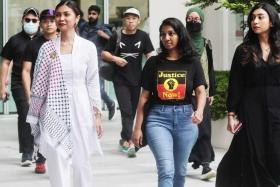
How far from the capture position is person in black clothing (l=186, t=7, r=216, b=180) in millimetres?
8633

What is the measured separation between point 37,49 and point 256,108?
3394mm

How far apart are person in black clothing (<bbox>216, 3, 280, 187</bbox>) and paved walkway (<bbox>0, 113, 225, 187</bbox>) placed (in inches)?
84.1

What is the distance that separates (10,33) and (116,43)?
19.8ft

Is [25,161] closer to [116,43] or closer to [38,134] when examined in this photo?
[116,43]

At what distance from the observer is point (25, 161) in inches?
378

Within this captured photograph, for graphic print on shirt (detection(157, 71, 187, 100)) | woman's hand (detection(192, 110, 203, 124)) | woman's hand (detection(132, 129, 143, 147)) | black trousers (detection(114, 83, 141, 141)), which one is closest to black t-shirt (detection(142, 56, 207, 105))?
graphic print on shirt (detection(157, 71, 187, 100))

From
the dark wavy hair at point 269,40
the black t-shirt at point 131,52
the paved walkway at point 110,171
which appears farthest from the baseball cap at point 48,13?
the dark wavy hair at point 269,40

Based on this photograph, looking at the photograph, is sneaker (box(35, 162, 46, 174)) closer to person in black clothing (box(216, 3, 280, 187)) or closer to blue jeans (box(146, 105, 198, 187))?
blue jeans (box(146, 105, 198, 187))

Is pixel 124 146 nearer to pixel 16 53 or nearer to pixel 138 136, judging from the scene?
pixel 16 53

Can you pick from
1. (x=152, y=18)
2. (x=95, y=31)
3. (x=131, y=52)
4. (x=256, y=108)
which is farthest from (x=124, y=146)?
(x=152, y=18)

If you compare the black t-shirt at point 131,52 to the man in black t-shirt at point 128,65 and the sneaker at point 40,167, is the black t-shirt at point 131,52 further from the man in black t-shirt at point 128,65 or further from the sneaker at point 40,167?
the sneaker at point 40,167

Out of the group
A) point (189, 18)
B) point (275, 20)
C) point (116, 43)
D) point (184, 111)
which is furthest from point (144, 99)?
point (116, 43)

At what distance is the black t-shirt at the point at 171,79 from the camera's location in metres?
6.42

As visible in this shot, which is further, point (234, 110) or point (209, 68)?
point (209, 68)
